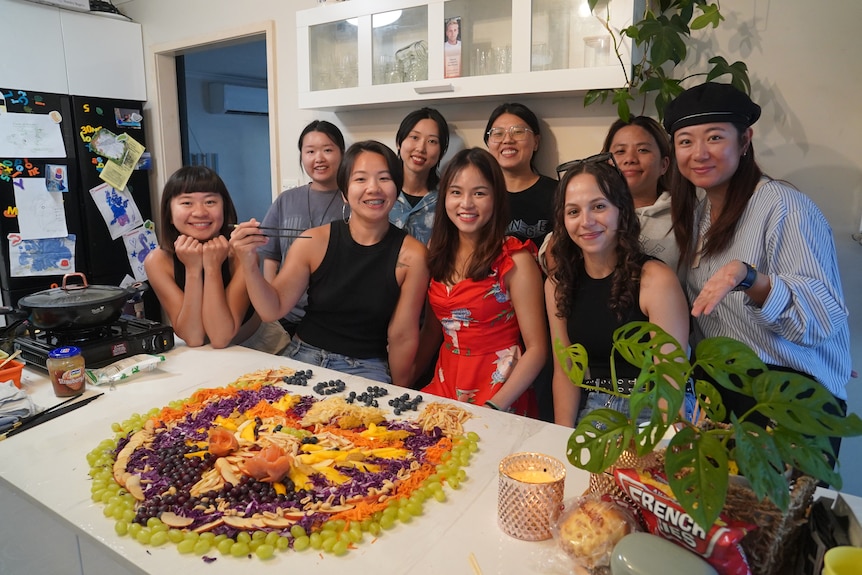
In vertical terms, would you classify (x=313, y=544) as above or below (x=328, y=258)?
below

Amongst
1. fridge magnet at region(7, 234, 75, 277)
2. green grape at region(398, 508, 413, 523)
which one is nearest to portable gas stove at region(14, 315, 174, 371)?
green grape at region(398, 508, 413, 523)

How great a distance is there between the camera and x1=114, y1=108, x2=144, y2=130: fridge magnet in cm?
384

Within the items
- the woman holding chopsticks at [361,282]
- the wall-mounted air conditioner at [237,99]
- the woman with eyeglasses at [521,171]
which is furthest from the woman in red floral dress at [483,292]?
the wall-mounted air conditioner at [237,99]

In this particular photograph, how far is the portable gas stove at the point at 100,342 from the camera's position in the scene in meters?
1.75

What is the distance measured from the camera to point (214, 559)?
0.94 meters

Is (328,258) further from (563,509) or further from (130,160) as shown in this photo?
(130,160)

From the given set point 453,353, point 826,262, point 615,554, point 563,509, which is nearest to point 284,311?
point 453,353

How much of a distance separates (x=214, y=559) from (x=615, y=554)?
641mm

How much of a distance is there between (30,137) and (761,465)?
4073 mm

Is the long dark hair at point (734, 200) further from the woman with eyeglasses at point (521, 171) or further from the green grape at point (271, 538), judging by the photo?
the green grape at point (271, 538)

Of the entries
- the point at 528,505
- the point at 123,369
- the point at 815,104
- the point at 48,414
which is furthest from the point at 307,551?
the point at 815,104

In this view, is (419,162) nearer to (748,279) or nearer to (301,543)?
(748,279)

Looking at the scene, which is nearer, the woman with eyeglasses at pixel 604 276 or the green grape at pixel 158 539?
the green grape at pixel 158 539

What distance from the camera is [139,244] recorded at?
4.03 m
